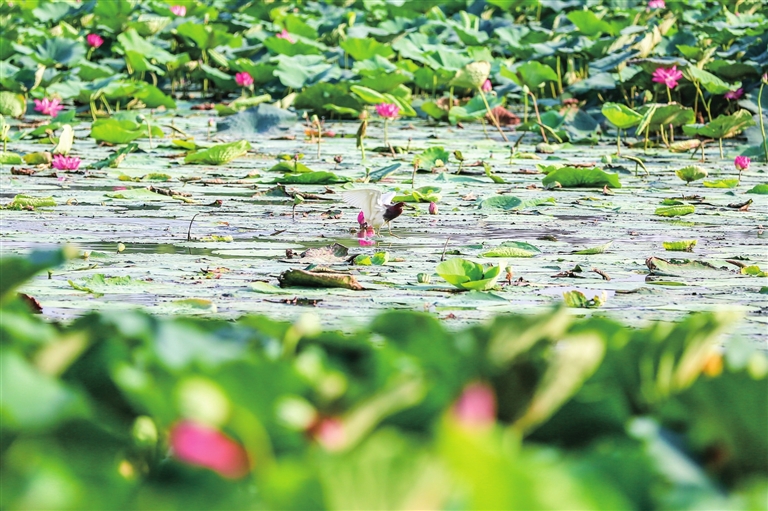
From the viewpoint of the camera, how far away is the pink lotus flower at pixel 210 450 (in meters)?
0.67

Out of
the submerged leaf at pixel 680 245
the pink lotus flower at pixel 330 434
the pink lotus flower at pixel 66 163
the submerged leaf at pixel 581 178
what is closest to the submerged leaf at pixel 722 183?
the submerged leaf at pixel 581 178

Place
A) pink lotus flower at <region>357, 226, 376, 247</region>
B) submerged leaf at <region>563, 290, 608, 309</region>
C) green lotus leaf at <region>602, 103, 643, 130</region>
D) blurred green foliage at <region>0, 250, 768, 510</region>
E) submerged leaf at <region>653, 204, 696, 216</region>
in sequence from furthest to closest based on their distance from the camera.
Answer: green lotus leaf at <region>602, 103, 643, 130</region> < submerged leaf at <region>653, 204, 696, 216</region> < pink lotus flower at <region>357, 226, 376, 247</region> < submerged leaf at <region>563, 290, 608, 309</region> < blurred green foliage at <region>0, 250, 768, 510</region>

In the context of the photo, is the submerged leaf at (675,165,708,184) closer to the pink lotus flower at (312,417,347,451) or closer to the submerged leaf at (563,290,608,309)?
the submerged leaf at (563,290,608,309)

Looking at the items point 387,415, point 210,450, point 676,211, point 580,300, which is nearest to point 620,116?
point 676,211

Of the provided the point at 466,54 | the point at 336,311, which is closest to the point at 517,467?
the point at 336,311

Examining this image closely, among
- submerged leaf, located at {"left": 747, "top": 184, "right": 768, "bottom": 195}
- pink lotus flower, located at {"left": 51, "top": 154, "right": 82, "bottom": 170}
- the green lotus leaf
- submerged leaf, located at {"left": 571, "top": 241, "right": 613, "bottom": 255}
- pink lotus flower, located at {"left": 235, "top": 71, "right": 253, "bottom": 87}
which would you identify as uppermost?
the green lotus leaf

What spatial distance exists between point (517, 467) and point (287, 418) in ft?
0.64

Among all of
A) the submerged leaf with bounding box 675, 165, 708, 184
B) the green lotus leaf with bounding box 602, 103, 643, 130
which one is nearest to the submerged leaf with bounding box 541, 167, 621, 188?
the submerged leaf with bounding box 675, 165, 708, 184

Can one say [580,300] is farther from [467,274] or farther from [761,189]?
[761,189]

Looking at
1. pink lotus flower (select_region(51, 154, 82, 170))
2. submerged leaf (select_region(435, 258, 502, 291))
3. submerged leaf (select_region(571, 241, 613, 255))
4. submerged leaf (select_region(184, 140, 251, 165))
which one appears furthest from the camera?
submerged leaf (select_region(184, 140, 251, 165))

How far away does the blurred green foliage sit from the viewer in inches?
25.0

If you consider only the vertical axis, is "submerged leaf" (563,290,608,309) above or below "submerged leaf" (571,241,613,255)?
above

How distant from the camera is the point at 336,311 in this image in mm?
2473

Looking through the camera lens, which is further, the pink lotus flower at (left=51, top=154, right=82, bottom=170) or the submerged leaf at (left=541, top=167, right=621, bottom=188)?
the pink lotus flower at (left=51, top=154, right=82, bottom=170)
